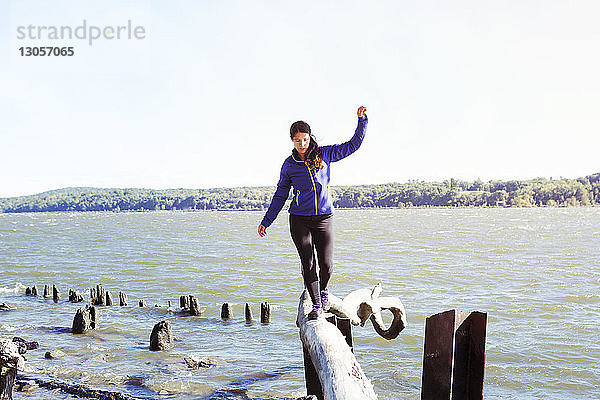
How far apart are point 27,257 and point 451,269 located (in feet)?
100.0

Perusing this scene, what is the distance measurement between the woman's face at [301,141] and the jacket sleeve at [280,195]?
0.30 meters

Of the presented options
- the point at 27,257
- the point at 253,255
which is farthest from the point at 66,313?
the point at 27,257

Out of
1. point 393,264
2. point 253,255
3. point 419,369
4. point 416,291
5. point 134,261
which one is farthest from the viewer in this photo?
point 253,255

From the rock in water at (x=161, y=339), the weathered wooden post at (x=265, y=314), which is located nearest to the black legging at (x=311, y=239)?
the rock in water at (x=161, y=339)

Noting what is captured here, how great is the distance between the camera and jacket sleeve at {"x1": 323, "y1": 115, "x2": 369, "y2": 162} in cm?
673

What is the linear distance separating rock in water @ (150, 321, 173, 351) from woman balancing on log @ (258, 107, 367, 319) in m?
8.67

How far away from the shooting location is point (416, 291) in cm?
2464

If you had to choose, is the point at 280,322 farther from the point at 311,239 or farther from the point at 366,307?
the point at 311,239

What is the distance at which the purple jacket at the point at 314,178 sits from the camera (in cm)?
677

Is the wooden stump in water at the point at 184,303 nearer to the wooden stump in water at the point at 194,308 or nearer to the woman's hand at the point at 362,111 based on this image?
the wooden stump in water at the point at 194,308

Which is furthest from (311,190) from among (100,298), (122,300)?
(100,298)

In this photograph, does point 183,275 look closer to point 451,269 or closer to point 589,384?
point 451,269

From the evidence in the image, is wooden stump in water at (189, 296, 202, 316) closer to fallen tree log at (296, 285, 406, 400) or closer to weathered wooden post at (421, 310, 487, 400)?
fallen tree log at (296, 285, 406, 400)

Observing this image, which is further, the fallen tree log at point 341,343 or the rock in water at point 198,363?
the rock in water at point 198,363
